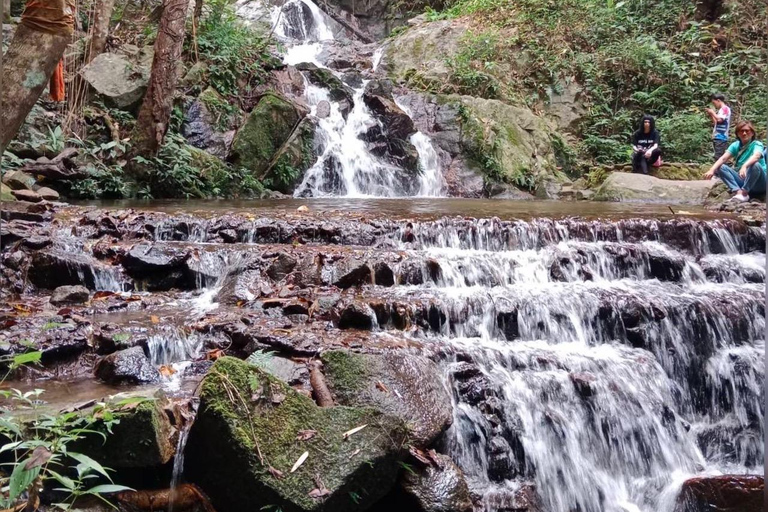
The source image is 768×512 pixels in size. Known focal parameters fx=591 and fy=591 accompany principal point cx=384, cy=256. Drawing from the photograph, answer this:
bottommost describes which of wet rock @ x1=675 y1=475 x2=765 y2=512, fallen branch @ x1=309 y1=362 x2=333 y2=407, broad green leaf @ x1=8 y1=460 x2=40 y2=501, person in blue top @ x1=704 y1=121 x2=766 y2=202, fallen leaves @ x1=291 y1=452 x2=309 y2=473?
wet rock @ x1=675 y1=475 x2=765 y2=512

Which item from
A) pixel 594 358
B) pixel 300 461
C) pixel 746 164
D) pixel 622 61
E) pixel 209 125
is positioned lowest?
pixel 594 358

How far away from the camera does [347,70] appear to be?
15.7 metres

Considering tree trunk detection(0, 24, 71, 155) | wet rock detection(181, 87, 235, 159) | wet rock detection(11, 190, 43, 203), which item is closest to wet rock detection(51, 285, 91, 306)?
tree trunk detection(0, 24, 71, 155)

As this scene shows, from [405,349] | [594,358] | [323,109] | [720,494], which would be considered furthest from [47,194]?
[720,494]

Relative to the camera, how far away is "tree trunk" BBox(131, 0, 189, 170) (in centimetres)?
945

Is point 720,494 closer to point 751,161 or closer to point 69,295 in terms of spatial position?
point 69,295

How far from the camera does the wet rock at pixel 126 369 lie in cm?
383

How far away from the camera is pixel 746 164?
9195 millimetres

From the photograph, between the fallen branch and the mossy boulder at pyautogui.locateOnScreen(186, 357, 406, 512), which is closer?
the mossy boulder at pyautogui.locateOnScreen(186, 357, 406, 512)

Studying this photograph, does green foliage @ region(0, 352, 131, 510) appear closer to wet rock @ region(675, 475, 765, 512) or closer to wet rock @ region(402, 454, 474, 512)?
wet rock @ region(402, 454, 474, 512)

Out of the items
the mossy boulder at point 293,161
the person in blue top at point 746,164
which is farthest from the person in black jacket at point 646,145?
the mossy boulder at point 293,161

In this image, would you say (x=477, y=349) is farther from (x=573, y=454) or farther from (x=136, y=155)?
(x=136, y=155)

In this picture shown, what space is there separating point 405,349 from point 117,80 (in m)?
9.16

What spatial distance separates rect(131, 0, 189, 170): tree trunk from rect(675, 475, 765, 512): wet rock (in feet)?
29.1
